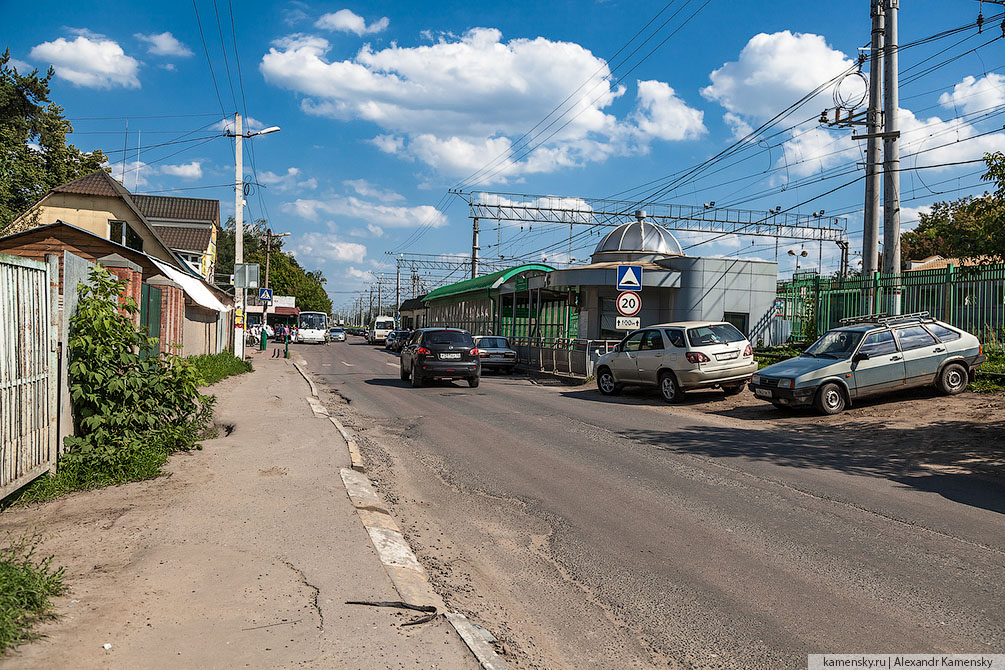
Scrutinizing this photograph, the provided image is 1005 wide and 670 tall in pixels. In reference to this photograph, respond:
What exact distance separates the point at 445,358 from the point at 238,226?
1007 cm

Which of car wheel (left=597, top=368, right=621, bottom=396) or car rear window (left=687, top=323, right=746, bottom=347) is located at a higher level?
car rear window (left=687, top=323, right=746, bottom=347)

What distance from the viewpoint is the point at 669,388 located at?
17.2 metres

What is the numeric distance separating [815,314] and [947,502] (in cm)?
1563

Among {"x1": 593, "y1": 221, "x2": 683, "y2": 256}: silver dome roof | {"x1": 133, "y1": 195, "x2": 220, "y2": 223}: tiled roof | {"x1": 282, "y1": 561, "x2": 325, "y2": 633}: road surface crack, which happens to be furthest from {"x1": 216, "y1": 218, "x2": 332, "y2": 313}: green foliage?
{"x1": 282, "y1": 561, "x2": 325, "y2": 633}: road surface crack

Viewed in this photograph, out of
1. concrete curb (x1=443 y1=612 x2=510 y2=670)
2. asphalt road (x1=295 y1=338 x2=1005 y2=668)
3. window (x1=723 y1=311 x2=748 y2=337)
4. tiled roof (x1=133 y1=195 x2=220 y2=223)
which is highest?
tiled roof (x1=133 y1=195 x2=220 y2=223)

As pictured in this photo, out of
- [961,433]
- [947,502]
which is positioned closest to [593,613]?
[947,502]

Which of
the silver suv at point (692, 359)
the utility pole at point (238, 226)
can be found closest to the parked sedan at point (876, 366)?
the silver suv at point (692, 359)

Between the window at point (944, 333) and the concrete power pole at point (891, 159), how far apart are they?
10.3ft

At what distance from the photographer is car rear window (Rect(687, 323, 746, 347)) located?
16.8 m

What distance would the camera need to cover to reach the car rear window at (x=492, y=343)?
2870 centimetres

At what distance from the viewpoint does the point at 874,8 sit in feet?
61.0

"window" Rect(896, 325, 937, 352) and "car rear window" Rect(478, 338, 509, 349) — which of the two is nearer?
"window" Rect(896, 325, 937, 352)

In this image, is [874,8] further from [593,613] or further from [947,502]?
[593,613]

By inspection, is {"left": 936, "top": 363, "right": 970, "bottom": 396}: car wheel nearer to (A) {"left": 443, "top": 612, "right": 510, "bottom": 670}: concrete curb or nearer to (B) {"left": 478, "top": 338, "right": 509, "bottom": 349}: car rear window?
(A) {"left": 443, "top": 612, "right": 510, "bottom": 670}: concrete curb
